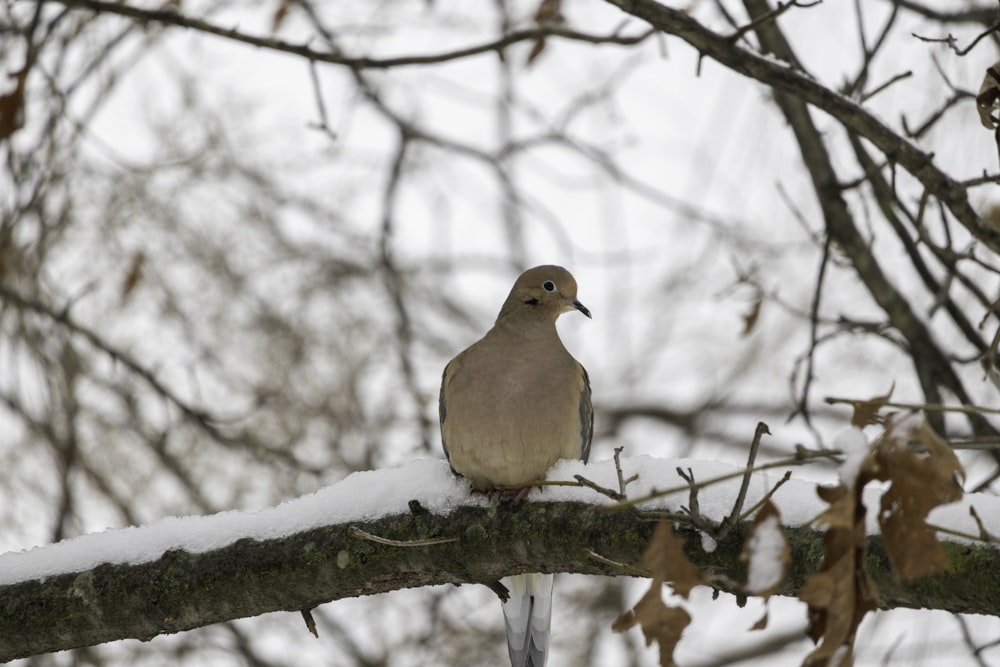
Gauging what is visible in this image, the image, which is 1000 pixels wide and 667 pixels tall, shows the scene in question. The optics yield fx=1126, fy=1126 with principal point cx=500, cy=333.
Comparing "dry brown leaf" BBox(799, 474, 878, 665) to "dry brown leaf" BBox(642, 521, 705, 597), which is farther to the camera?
"dry brown leaf" BBox(642, 521, 705, 597)

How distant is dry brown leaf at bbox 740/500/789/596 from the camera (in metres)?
1.78

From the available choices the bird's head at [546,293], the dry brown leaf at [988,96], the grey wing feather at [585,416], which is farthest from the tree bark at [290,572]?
the bird's head at [546,293]

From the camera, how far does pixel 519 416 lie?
361cm

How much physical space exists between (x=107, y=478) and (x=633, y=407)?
4041 mm

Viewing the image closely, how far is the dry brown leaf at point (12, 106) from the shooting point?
3941 millimetres

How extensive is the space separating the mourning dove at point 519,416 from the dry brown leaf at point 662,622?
4.62ft

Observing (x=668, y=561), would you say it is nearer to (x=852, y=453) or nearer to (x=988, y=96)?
(x=852, y=453)

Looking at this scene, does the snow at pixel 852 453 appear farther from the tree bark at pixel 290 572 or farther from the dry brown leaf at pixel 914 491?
the tree bark at pixel 290 572

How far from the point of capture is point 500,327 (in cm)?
418

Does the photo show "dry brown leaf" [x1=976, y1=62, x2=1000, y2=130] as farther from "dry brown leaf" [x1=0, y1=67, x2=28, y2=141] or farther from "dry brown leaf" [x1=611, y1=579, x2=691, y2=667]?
"dry brown leaf" [x1=0, y1=67, x2=28, y2=141]

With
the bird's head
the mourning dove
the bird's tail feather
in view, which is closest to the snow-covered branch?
the mourning dove

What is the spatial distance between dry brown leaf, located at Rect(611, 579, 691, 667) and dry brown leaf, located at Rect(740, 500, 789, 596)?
0.14m

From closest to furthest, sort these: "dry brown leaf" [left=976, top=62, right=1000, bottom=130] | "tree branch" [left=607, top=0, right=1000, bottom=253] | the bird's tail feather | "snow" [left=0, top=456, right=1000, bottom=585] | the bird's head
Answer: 1. "dry brown leaf" [left=976, top=62, right=1000, bottom=130]
2. "snow" [left=0, top=456, right=1000, bottom=585]
3. "tree branch" [left=607, top=0, right=1000, bottom=253]
4. the bird's tail feather
5. the bird's head

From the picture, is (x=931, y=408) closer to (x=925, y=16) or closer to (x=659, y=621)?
(x=659, y=621)
